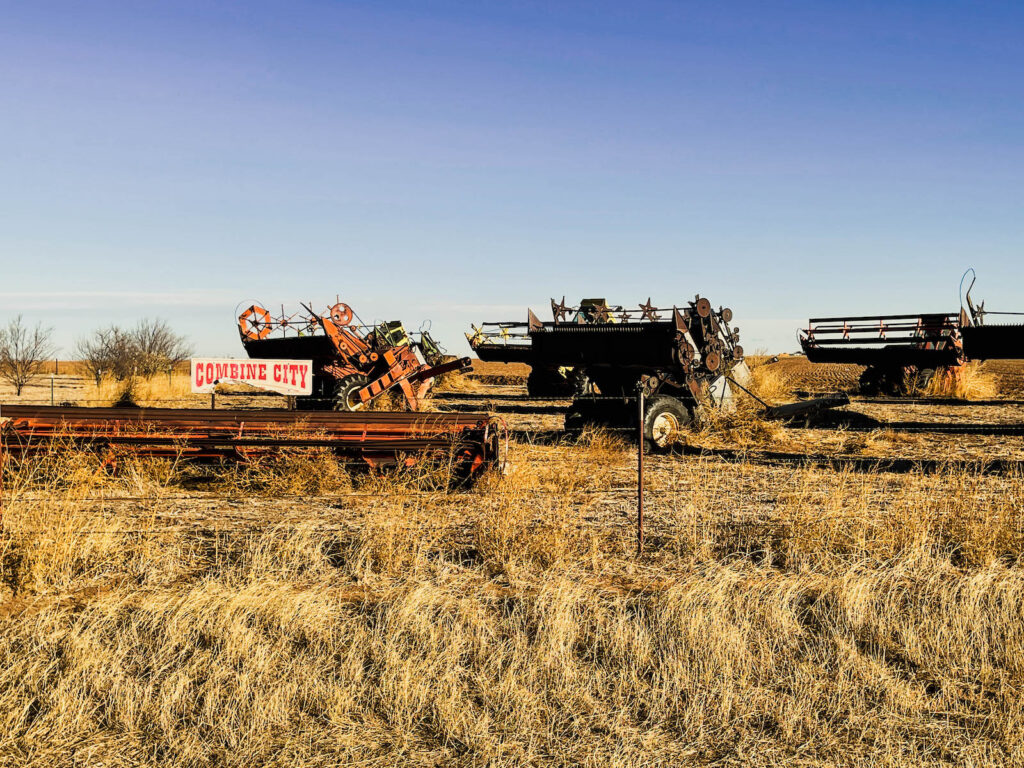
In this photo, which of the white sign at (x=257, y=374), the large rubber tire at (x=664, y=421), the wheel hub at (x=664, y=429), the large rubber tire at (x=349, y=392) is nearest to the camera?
the white sign at (x=257, y=374)

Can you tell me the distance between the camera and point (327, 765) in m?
3.87

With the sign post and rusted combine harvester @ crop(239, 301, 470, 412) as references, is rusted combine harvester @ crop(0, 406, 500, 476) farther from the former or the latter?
rusted combine harvester @ crop(239, 301, 470, 412)

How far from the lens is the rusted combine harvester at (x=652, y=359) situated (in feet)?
45.9

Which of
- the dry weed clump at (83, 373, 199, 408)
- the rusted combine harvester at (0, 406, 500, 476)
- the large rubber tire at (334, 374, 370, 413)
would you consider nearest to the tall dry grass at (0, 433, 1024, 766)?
the rusted combine harvester at (0, 406, 500, 476)

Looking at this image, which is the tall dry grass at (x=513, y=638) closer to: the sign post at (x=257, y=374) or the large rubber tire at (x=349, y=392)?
the sign post at (x=257, y=374)

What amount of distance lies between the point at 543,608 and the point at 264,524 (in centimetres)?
341

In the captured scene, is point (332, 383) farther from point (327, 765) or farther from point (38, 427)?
point (327, 765)

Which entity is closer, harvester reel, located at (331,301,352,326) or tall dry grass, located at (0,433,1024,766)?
tall dry grass, located at (0,433,1024,766)

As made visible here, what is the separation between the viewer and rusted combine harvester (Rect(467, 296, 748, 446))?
1398cm

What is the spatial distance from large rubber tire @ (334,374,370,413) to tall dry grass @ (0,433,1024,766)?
8.71 metres

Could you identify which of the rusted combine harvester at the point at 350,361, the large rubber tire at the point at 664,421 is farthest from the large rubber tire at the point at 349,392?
the large rubber tire at the point at 664,421

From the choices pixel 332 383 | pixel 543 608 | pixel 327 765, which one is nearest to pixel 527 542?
pixel 543 608

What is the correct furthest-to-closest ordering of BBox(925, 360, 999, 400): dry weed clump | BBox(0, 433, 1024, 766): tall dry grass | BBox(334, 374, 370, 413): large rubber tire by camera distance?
BBox(925, 360, 999, 400): dry weed clump
BBox(334, 374, 370, 413): large rubber tire
BBox(0, 433, 1024, 766): tall dry grass

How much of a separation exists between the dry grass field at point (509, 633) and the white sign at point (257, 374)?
1499mm
